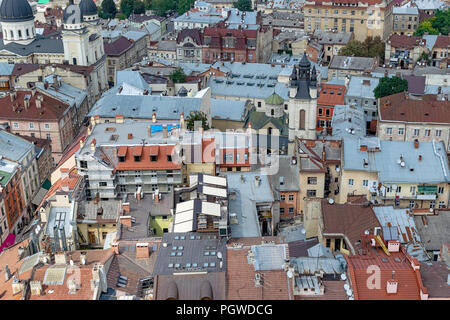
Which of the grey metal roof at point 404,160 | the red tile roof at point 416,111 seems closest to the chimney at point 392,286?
the grey metal roof at point 404,160

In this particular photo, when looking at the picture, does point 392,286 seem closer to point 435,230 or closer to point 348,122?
point 435,230

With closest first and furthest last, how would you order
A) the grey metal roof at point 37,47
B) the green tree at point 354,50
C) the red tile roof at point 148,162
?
the red tile roof at point 148,162 < the grey metal roof at point 37,47 < the green tree at point 354,50

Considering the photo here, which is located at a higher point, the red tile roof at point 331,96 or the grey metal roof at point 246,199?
the red tile roof at point 331,96

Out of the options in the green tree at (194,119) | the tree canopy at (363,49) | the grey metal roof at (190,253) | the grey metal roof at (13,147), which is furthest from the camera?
the tree canopy at (363,49)

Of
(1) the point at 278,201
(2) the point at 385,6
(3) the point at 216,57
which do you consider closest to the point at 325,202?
(1) the point at 278,201

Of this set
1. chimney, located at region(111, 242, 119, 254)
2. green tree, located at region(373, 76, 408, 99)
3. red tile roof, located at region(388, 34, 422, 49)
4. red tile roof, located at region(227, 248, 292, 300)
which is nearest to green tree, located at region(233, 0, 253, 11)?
red tile roof, located at region(388, 34, 422, 49)

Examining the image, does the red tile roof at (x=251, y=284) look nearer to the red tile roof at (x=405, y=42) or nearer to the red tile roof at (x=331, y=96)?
the red tile roof at (x=331, y=96)

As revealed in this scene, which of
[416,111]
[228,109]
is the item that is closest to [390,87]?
[416,111]
